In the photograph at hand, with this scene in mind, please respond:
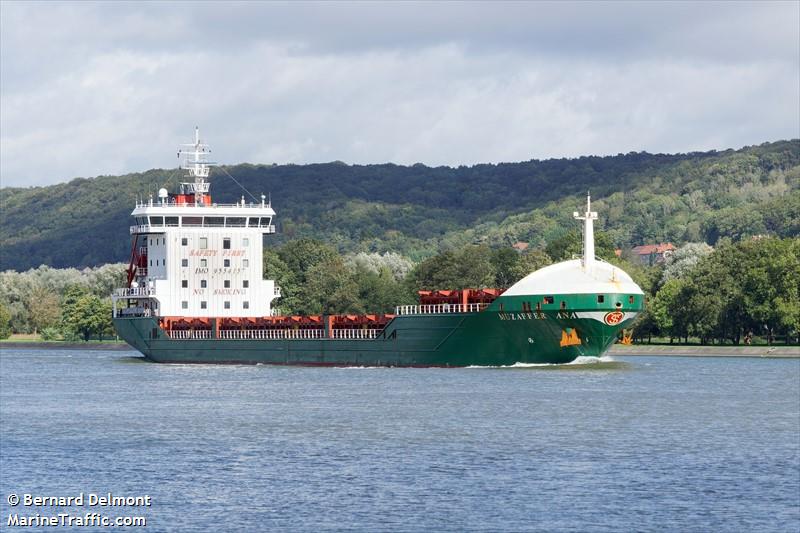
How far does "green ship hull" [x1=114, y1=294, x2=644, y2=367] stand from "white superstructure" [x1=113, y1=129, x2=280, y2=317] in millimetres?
12637

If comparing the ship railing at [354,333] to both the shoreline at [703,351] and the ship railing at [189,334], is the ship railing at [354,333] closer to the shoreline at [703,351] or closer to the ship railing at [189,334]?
the ship railing at [189,334]

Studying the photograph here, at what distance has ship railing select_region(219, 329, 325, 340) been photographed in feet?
309

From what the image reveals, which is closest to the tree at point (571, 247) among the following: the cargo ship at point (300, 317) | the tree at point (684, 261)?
the tree at point (684, 261)

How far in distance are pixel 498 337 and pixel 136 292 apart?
113 feet

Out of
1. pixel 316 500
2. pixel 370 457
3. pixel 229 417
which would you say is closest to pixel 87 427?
pixel 229 417

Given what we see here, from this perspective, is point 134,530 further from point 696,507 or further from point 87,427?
point 87,427

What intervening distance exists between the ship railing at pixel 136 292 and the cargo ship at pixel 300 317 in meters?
0.15

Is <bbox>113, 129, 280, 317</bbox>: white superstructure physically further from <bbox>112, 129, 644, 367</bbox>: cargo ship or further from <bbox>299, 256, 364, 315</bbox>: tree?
<bbox>299, 256, 364, 315</bbox>: tree

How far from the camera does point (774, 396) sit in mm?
66312

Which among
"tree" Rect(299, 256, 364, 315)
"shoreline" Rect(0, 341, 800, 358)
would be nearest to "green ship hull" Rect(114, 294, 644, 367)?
"shoreline" Rect(0, 341, 800, 358)

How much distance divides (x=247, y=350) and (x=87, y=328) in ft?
236

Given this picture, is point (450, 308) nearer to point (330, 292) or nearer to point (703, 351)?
point (703, 351)

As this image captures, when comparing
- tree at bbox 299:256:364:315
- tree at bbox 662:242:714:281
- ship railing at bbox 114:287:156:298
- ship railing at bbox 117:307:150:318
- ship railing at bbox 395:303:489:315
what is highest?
tree at bbox 662:242:714:281

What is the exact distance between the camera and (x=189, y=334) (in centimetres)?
9938
